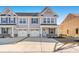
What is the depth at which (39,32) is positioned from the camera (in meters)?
6.94

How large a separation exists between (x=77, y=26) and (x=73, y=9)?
437 millimetres

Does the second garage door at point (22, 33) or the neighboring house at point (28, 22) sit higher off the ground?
the neighboring house at point (28, 22)

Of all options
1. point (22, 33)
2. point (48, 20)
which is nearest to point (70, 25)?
point (48, 20)

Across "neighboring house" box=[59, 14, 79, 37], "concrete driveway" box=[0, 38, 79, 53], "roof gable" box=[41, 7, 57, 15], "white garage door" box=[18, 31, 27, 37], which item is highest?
"roof gable" box=[41, 7, 57, 15]

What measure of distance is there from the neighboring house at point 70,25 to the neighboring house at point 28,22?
20 cm

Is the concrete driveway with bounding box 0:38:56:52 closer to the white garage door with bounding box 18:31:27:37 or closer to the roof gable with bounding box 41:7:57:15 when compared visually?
the white garage door with bounding box 18:31:27:37

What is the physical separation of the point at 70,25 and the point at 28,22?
1059 mm

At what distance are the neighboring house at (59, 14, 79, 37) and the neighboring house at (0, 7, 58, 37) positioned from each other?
20cm

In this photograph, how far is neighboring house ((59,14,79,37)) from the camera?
6855 mm

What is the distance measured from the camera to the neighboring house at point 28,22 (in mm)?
6840

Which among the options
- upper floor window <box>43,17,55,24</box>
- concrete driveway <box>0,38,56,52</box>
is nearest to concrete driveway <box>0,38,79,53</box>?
concrete driveway <box>0,38,56,52</box>

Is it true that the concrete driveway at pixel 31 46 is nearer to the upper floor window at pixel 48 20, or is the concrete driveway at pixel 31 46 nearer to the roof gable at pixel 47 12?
the upper floor window at pixel 48 20

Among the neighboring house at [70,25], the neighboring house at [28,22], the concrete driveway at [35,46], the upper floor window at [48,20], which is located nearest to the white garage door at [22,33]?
the neighboring house at [28,22]
